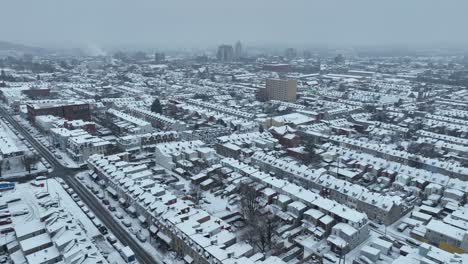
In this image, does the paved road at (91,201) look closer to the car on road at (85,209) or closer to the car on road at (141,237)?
the car on road at (141,237)

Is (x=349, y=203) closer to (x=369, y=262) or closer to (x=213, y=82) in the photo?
(x=369, y=262)

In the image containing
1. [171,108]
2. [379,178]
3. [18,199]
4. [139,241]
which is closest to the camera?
[139,241]

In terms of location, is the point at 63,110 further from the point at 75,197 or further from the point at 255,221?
the point at 255,221

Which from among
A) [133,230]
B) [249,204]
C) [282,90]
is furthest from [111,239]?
[282,90]

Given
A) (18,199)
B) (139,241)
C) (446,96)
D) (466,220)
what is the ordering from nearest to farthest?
(139,241), (466,220), (18,199), (446,96)

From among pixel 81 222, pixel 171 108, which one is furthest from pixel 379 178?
pixel 171 108

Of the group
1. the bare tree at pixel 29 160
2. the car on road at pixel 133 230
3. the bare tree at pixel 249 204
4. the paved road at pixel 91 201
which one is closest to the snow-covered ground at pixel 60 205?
the paved road at pixel 91 201
